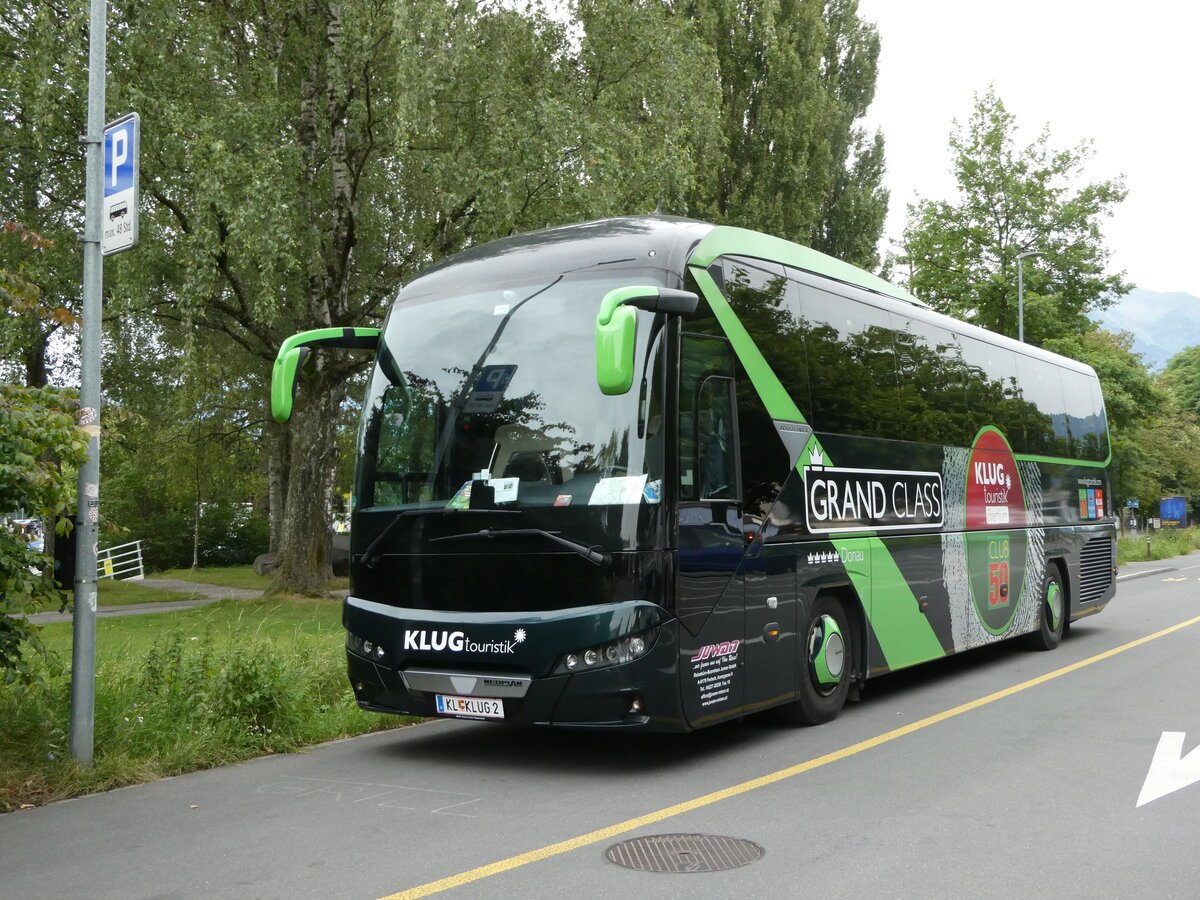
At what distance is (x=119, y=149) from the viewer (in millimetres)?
7805

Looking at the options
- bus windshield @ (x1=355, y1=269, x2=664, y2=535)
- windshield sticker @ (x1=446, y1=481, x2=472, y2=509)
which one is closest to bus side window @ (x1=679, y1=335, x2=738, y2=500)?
bus windshield @ (x1=355, y1=269, x2=664, y2=535)

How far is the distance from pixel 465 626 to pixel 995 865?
3.44 metres

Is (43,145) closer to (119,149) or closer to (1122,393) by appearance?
(119,149)

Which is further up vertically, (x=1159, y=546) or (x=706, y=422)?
(x=706, y=422)

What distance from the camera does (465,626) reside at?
293 inches

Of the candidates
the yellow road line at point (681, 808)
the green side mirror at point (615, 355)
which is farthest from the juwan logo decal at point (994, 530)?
the green side mirror at point (615, 355)

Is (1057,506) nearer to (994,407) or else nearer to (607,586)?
(994,407)

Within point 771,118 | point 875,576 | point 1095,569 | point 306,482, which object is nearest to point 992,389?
point 875,576

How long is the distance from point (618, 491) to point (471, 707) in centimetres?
166

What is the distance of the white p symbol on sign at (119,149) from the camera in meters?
7.74

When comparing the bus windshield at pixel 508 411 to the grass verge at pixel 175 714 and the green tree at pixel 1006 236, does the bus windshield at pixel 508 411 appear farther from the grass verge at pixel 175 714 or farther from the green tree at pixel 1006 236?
the green tree at pixel 1006 236

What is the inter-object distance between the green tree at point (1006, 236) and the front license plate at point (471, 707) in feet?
104

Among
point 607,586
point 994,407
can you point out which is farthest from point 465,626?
point 994,407

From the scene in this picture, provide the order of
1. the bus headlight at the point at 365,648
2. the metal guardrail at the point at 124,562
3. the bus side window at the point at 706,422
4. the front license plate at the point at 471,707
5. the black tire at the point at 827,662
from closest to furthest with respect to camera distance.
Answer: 1. the front license plate at the point at 471,707
2. the bus side window at the point at 706,422
3. the bus headlight at the point at 365,648
4. the black tire at the point at 827,662
5. the metal guardrail at the point at 124,562
